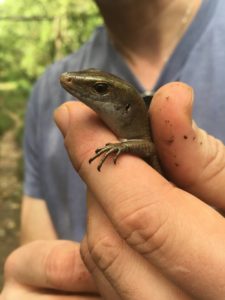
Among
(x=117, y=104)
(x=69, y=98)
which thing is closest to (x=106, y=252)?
(x=117, y=104)

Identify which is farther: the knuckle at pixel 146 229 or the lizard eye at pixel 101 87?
the lizard eye at pixel 101 87

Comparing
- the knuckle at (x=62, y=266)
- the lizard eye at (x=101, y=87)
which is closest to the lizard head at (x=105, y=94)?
the lizard eye at (x=101, y=87)

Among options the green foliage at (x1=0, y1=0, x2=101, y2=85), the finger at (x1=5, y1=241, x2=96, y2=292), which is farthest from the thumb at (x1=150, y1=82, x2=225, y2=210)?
the green foliage at (x1=0, y1=0, x2=101, y2=85)

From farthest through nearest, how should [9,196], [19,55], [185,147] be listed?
1. [19,55]
2. [9,196]
3. [185,147]

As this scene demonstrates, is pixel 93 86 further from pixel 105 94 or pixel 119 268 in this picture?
pixel 119 268

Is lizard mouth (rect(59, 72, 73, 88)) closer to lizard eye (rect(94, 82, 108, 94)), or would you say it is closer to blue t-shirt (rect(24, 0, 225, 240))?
lizard eye (rect(94, 82, 108, 94))

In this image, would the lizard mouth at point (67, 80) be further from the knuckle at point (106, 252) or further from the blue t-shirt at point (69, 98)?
the blue t-shirt at point (69, 98)

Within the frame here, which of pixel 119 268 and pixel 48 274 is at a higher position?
pixel 119 268
